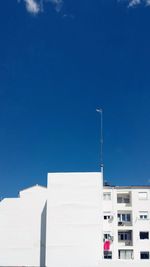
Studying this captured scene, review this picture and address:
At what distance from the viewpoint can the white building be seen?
5112 cm

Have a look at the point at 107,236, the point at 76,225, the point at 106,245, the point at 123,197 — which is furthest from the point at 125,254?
the point at 76,225

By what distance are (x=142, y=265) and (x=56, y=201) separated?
1340cm

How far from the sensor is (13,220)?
5706 cm

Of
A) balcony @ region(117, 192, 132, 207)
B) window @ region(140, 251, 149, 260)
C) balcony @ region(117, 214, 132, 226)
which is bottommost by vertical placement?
window @ region(140, 251, 149, 260)

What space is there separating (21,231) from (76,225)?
9357mm

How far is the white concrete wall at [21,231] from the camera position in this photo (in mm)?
55625

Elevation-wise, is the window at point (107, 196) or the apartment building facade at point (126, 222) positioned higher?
the window at point (107, 196)

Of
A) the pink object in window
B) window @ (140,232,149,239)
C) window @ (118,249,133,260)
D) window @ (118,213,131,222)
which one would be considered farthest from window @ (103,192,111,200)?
window @ (118,249,133,260)

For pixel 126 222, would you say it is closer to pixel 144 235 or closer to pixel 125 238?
pixel 125 238

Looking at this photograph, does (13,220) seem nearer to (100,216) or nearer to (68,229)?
(68,229)

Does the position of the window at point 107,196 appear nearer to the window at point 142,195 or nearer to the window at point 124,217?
the window at point 124,217

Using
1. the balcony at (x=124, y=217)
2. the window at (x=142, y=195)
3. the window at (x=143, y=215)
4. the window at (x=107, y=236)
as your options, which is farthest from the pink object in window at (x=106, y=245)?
the window at (x=142, y=195)

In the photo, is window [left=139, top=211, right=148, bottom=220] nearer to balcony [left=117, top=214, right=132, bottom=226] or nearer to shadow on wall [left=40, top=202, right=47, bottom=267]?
balcony [left=117, top=214, right=132, bottom=226]

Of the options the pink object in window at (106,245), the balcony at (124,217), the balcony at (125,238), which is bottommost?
the pink object in window at (106,245)
